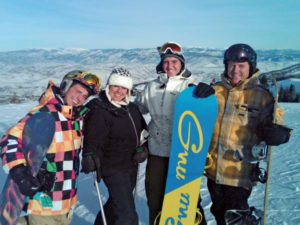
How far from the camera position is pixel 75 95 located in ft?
5.69

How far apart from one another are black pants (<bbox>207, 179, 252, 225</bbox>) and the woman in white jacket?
52 centimetres

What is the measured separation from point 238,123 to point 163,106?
0.70 meters

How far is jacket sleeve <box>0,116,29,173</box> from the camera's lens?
55.2 inches

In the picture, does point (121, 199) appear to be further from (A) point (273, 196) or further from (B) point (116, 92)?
(A) point (273, 196)

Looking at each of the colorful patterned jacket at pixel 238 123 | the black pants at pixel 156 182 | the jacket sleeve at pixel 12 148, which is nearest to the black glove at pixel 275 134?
the colorful patterned jacket at pixel 238 123

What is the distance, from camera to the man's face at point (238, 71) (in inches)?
70.3

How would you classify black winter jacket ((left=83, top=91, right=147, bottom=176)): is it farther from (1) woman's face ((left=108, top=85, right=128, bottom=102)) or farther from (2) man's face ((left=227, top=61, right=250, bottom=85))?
(2) man's face ((left=227, top=61, right=250, bottom=85))

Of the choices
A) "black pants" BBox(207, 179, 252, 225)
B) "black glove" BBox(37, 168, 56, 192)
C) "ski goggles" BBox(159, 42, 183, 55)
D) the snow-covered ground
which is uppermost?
"ski goggles" BBox(159, 42, 183, 55)

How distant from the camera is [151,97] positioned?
2.13m

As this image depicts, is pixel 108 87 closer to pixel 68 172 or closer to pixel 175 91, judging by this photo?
pixel 175 91

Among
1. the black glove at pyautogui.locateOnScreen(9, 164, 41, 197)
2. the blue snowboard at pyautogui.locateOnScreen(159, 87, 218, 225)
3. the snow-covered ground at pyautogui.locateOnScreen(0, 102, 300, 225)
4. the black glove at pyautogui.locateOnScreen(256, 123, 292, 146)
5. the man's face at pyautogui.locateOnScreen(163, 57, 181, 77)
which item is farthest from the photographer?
the snow-covered ground at pyautogui.locateOnScreen(0, 102, 300, 225)

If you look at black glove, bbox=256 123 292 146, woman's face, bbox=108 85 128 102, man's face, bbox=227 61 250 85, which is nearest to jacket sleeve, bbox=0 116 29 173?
woman's face, bbox=108 85 128 102

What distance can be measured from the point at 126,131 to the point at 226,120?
2.98 feet

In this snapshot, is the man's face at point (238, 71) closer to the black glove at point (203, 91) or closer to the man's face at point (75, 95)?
the black glove at point (203, 91)
